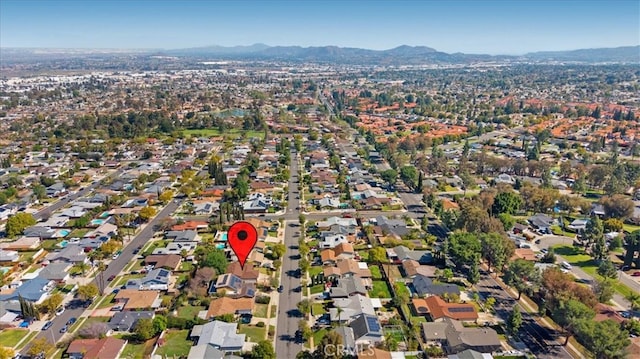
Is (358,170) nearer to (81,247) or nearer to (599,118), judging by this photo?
(81,247)

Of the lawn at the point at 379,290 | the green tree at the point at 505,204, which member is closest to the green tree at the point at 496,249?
the lawn at the point at 379,290

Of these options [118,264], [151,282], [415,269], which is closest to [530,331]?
[415,269]

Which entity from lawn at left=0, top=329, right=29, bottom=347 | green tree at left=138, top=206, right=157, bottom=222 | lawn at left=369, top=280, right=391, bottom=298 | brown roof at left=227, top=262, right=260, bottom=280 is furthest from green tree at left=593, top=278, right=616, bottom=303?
green tree at left=138, top=206, right=157, bottom=222

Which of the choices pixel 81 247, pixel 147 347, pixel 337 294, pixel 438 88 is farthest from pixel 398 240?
pixel 438 88

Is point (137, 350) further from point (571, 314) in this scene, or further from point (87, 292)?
point (571, 314)

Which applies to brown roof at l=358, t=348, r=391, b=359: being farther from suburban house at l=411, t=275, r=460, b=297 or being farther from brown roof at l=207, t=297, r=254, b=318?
brown roof at l=207, t=297, r=254, b=318

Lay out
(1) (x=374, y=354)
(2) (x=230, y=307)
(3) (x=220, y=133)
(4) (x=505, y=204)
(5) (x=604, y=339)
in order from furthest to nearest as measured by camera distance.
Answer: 1. (3) (x=220, y=133)
2. (4) (x=505, y=204)
3. (2) (x=230, y=307)
4. (1) (x=374, y=354)
5. (5) (x=604, y=339)
